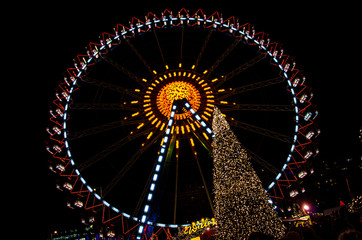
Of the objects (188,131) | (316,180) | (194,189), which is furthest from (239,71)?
(316,180)

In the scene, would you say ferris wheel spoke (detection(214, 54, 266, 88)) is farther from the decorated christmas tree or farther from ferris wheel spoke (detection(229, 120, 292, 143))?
the decorated christmas tree

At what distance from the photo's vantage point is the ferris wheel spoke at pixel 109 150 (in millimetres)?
14589

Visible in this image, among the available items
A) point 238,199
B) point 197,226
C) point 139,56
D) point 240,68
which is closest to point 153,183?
point 197,226

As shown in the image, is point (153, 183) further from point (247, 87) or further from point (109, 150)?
point (247, 87)

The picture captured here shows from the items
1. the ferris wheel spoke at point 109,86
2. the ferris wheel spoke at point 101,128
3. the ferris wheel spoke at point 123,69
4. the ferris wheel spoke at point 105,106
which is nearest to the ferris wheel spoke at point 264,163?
the ferris wheel spoke at point 101,128

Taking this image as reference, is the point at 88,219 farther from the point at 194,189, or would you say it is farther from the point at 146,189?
the point at 194,189

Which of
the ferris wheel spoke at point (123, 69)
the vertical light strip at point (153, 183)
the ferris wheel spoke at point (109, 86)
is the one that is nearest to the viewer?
the vertical light strip at point (153, 183)

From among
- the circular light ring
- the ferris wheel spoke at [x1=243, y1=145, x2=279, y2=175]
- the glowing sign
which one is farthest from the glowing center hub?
the glowing sign

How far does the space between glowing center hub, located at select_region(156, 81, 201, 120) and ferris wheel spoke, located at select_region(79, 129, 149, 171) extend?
6.34ft

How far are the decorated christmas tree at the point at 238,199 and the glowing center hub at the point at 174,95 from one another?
5.87 meters

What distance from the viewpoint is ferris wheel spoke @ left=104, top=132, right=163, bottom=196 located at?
569 inches

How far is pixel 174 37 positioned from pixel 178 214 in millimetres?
12503

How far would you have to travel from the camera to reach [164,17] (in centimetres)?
1741

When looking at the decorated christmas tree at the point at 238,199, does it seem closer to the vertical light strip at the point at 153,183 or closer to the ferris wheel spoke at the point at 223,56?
the vertical light strip at the point at 153,183
